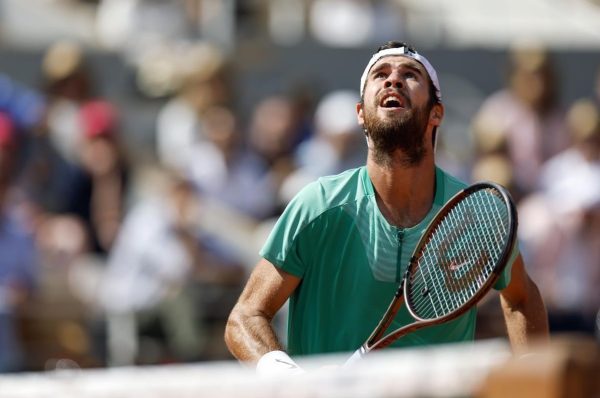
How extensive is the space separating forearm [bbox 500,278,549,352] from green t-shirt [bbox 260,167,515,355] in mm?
150

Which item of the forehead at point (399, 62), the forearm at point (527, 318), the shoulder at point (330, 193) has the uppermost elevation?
the forehead at point (399, 62)

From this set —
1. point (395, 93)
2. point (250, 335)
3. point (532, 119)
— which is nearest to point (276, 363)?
point (250, 335)

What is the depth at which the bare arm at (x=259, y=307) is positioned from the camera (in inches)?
205

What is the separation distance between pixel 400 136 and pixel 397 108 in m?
0.10

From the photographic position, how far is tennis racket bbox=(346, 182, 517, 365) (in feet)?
16.5

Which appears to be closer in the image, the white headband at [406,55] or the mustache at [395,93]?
the mustache at [395,93]

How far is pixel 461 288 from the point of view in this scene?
512cm

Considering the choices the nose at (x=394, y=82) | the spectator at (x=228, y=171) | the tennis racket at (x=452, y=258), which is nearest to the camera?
the tennis racket at (x=452, y=258)

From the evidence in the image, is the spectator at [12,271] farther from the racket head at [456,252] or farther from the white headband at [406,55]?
the racket head at [456,252]

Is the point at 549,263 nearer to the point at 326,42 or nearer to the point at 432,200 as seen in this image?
the point at 326,42

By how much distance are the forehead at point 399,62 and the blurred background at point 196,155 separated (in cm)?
451

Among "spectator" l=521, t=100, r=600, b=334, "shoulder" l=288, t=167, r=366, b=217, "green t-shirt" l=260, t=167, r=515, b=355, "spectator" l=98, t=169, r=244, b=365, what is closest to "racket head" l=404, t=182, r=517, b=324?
"green t-shirt" l=260, t=167, r=515, b=355

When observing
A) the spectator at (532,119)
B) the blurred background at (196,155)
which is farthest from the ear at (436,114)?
the spectator at (532,119)

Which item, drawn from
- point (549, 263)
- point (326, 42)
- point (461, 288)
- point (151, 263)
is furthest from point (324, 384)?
point (326, 42)
